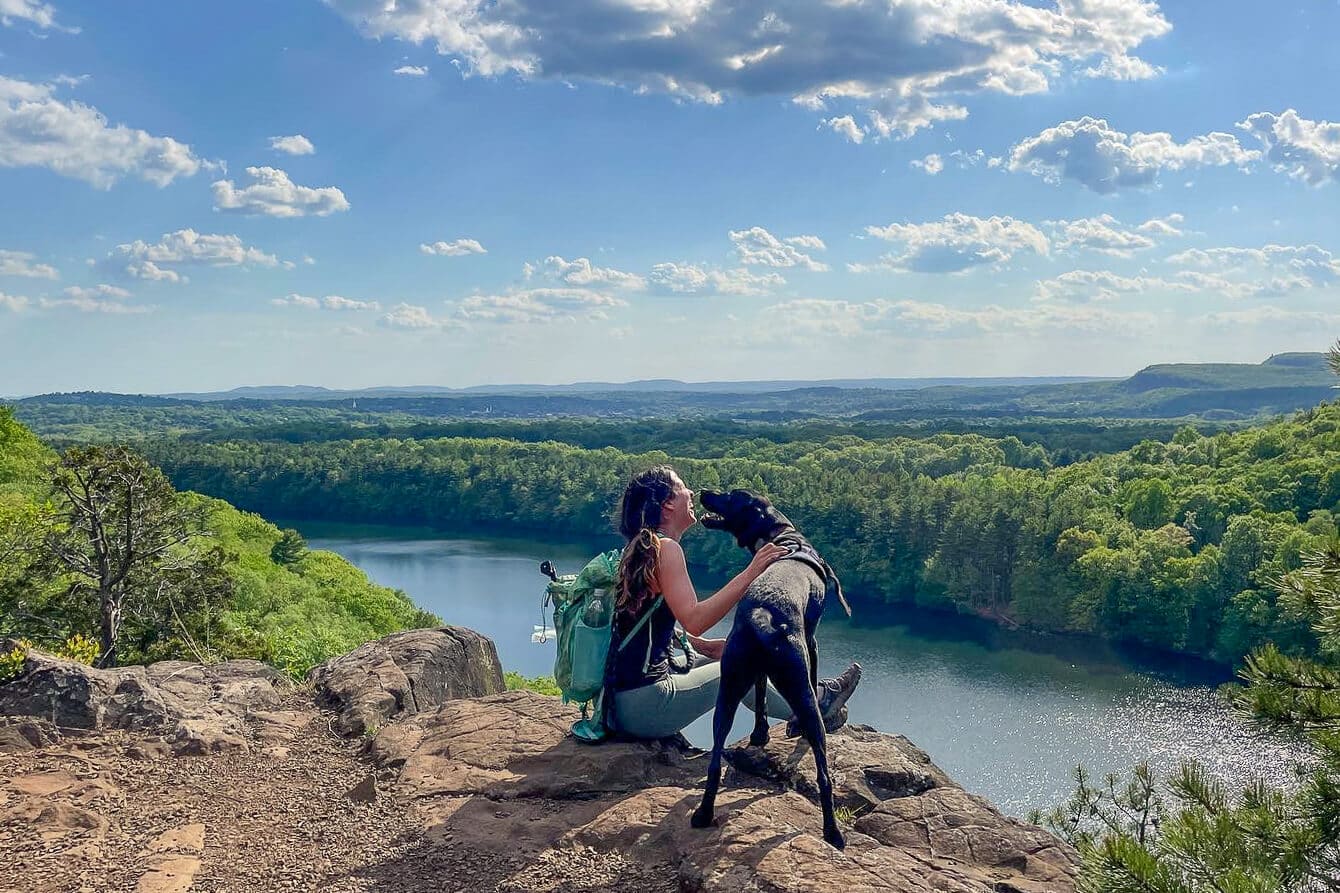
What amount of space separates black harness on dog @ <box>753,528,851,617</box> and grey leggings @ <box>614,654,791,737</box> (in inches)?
28.4

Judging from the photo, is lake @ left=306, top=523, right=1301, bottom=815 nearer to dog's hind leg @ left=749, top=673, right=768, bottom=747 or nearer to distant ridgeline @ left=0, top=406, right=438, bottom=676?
distant ridgeline @ left=0, top=406, right=438, bottom=676

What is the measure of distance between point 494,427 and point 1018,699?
344ft

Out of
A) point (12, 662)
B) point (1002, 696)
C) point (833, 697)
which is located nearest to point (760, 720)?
point (833, 697)

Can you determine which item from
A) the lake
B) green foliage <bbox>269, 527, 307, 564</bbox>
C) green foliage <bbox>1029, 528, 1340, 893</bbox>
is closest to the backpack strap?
green foliage <bbox>1029, 528, 1340, 893</bbox>

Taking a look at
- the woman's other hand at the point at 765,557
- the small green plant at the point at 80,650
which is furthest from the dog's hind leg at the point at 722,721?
the small green plant at the point at 80,650

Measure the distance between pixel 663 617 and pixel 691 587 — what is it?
43 cm

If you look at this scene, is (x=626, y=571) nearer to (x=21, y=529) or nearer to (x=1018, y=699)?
(x=21, y=529)

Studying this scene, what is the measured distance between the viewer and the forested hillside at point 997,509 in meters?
36.8

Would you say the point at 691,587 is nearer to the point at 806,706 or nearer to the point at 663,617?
the point at 663,617

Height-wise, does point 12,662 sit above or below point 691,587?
below

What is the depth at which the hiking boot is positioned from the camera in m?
5.21

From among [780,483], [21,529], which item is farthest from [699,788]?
[780,483]

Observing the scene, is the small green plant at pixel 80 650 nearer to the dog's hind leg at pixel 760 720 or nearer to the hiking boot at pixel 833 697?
the dog's hind leg at pixel 760 720

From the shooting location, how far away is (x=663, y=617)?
16.3 feet
